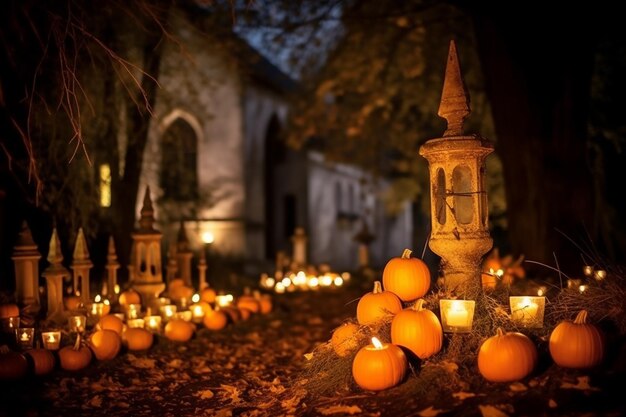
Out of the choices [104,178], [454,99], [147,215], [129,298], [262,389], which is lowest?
[262,389]

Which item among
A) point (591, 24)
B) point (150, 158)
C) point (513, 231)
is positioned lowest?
point (513, 231)

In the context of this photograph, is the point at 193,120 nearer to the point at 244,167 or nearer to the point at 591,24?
the point at 244,167

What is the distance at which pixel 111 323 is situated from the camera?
7746 mm

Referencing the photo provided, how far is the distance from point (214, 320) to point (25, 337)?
299 cm

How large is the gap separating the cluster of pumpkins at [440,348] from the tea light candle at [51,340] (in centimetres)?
304

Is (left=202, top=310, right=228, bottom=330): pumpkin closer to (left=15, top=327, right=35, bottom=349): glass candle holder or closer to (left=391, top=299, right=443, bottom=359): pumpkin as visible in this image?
(left=15, top=327, right=35, bottom=349): glass candle holder

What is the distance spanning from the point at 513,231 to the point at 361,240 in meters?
10.4

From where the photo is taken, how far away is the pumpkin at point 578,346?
187 inches

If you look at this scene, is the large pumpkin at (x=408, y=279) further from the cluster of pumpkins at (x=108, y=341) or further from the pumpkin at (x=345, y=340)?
the cluster of pumpkins at (x=108, y=341)

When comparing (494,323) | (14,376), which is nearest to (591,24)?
(494,323)

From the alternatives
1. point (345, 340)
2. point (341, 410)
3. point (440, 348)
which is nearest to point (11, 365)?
point (345, 340)

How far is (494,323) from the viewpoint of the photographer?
5.55 m

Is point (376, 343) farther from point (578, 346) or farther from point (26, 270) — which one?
point (26, 270)

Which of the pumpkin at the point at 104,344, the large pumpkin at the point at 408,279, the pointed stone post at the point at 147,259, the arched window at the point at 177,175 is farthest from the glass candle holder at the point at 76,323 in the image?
the arched window at the point at 177,175
